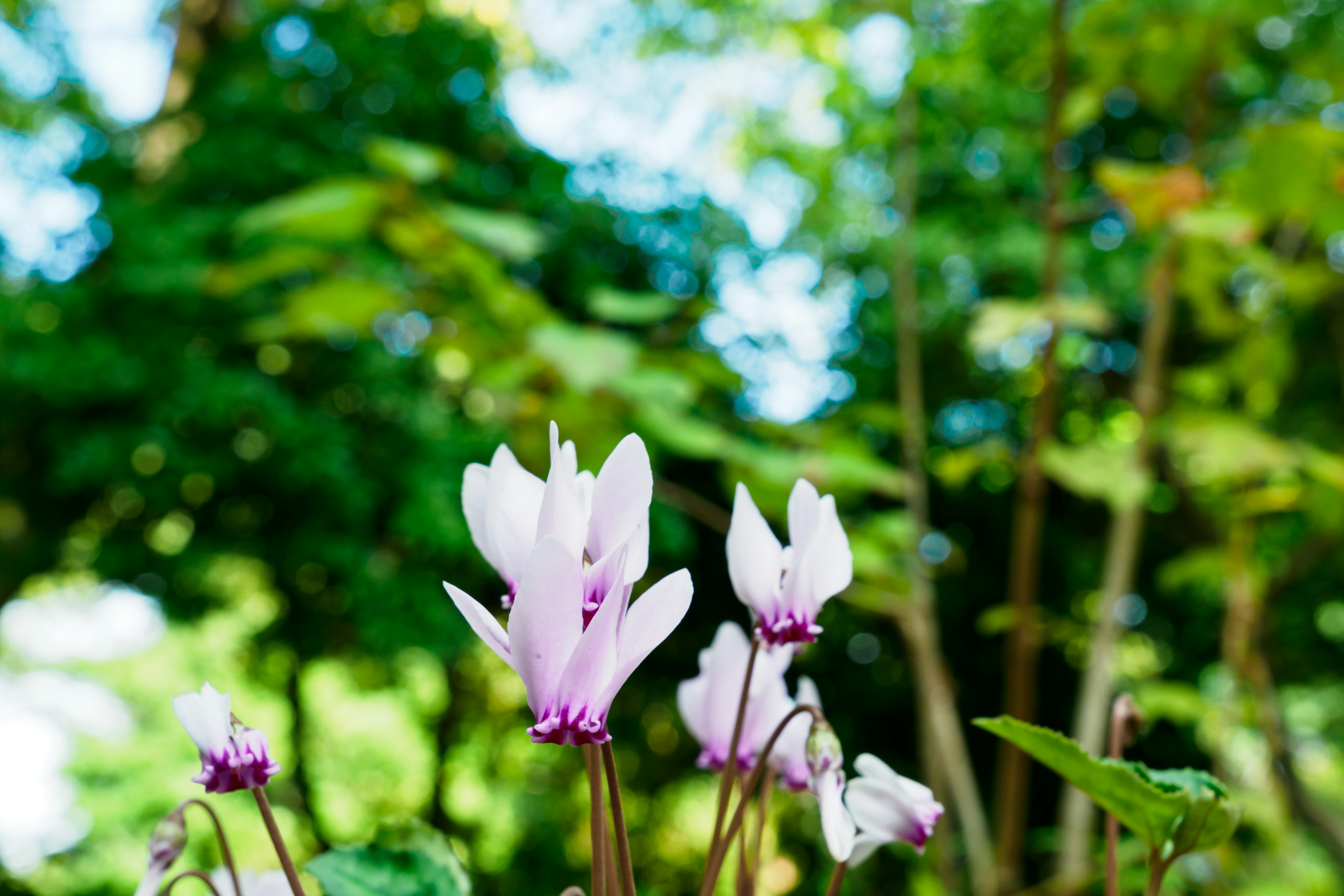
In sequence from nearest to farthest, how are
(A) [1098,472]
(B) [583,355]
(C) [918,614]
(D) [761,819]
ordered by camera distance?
(D) [761,819], (B) [583,355], (A) [1098,472], (C) [918,614]

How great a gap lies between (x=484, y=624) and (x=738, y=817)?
12 cm

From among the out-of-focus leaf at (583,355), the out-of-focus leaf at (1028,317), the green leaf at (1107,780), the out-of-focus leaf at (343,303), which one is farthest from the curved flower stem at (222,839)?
the out-of-focus leaf at (1028,317)

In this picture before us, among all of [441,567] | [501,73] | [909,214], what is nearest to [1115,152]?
[501,73]

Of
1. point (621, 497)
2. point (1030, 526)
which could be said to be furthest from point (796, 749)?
point (1030, 526)

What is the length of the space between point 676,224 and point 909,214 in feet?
8.96

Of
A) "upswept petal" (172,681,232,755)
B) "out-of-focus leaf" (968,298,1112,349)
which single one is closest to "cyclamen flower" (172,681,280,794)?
"upswept petal" (172,681,232,755)

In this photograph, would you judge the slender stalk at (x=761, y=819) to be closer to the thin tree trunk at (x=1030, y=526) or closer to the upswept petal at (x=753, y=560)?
the upswept petal at (x=753, y=560)

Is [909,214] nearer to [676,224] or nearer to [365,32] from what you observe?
[676,224]

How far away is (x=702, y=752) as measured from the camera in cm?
32

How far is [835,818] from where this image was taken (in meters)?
0.23

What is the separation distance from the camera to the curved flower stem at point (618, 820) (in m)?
0.22

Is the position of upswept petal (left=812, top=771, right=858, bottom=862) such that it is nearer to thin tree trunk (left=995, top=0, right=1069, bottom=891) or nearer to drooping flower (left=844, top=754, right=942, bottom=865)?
drooping flower (left=844, top=754, right=942, bottom=865)

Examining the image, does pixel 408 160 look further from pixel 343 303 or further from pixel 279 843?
pixel 279 843

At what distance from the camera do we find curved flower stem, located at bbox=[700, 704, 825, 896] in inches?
9.8
